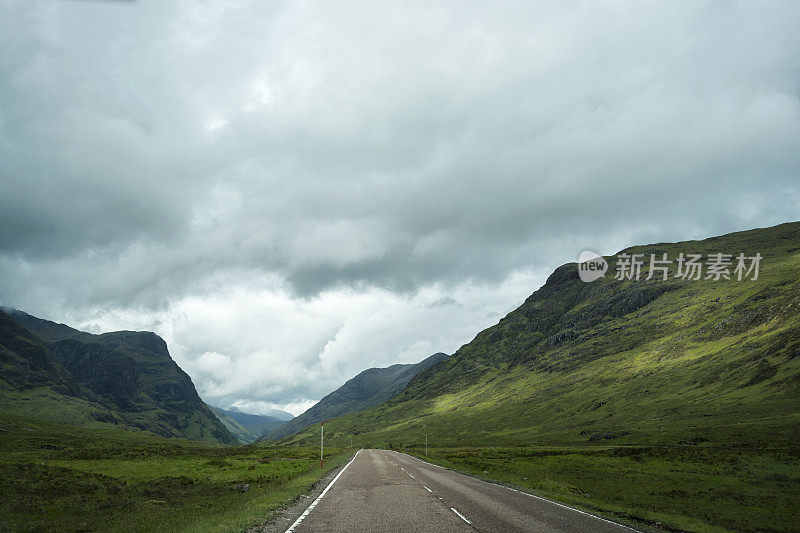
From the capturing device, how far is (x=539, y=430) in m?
140

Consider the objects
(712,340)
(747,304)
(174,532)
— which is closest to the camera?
(174,532)

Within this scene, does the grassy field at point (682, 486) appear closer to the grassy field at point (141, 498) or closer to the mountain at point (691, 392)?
the grassy field at point (141, 498)

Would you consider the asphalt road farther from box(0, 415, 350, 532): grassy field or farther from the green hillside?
the green hillside

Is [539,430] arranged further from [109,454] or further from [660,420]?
[109,454]

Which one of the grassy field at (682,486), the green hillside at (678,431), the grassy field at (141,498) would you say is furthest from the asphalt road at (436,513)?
the grassy field at (682,486)

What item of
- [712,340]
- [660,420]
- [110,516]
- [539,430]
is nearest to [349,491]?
[110,516]

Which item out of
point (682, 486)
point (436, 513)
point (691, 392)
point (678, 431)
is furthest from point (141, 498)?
point (691, 392)

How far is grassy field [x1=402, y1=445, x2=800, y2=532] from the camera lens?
2242 cm

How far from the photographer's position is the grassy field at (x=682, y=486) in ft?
73.6

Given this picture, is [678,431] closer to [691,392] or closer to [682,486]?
[691,392]

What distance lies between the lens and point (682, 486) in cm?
3694

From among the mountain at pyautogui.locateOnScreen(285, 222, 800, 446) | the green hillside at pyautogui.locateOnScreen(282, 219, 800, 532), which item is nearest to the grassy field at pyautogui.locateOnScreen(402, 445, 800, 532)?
the green hillside at pyautogui.locateOnScreen(282, 219, 800, 532)

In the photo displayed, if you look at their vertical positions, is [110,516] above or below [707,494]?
above

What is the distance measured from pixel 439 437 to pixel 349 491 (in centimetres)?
15900
